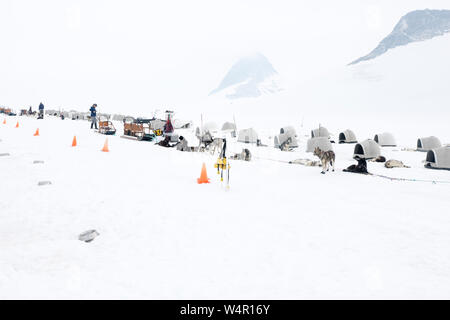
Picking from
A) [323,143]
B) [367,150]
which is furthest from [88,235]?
[323,143]

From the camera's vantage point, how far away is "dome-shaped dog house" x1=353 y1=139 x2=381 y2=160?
1933cm

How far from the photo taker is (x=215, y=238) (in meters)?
5.80

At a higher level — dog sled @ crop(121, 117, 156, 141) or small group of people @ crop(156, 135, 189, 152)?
dog sled @ crop(121, 117, 156, 141)

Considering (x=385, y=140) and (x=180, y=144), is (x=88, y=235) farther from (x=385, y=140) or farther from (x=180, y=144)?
(x=385, y=140)

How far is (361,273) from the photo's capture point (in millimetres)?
4566

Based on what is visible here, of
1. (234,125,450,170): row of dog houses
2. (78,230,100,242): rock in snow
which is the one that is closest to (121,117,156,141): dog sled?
(234,125,450,170): row of dog houses

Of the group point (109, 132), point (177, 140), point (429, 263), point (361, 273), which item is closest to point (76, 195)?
point (361, 273)

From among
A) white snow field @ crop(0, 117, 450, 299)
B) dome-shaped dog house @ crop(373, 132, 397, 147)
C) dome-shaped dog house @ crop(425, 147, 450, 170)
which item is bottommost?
Result: white snow field @ crop(0, 117, 450, 299)

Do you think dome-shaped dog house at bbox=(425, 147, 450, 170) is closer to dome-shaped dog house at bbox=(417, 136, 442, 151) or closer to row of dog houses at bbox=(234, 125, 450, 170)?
row of dog houses at bbox=(234, 125, 450, 170)

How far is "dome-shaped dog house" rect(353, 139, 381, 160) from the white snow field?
8283mm

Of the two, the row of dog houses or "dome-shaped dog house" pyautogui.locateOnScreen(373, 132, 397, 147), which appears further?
"dome-shaped dog house" pyautogui.locateOnScreen(373, 132, 397, 147)

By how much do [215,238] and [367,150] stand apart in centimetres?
1713

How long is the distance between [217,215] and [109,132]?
2099 cm

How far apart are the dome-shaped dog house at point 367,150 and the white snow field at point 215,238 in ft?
27.2
